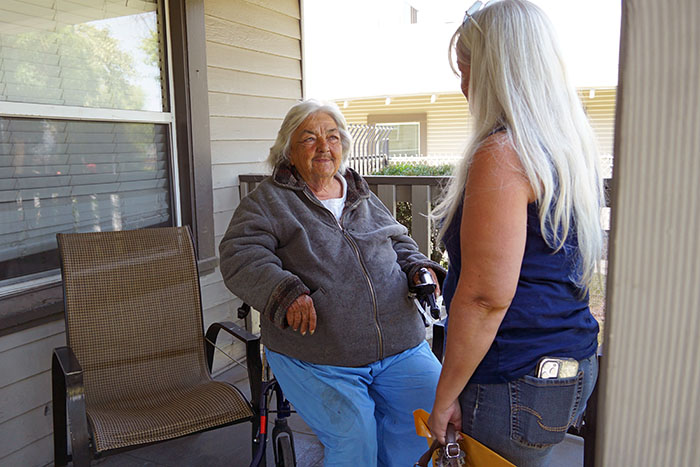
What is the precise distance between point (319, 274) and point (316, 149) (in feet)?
1.69

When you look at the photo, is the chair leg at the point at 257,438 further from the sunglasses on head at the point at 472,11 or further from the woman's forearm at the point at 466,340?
the sunglasses on head at the point at 472,11

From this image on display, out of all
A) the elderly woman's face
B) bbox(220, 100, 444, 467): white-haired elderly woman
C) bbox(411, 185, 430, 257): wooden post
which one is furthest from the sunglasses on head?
bbox(411, 185, 430, 257): wooden post

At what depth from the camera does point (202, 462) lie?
2451 millimetres

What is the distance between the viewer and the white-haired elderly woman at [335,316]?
5.81 ft

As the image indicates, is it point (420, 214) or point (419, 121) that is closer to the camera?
point (420, 214)

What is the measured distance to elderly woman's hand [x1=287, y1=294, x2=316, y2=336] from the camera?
1.76 m

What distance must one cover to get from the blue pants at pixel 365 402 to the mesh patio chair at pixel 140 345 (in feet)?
1.06

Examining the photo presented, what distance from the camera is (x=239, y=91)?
3344 mm

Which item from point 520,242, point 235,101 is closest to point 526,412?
point 520,242

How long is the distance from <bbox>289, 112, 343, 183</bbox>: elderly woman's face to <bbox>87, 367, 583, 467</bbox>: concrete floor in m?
1.24

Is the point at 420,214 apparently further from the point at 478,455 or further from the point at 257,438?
the point at 478,455

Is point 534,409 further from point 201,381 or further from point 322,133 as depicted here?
point 201,381

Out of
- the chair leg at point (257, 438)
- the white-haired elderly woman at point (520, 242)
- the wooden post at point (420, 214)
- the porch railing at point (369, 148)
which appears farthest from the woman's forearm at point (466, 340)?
the porch railing at point (369, 148)

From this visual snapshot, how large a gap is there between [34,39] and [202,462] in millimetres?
1882
